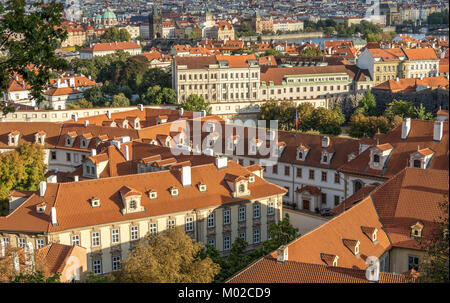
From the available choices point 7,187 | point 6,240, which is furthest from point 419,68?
point 6,240

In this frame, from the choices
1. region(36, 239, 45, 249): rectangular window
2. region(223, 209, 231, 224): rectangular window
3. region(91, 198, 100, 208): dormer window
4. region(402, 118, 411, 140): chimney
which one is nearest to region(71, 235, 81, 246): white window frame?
region(36, 239, 45, 249): rectangular window

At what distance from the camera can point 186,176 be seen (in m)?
30.8

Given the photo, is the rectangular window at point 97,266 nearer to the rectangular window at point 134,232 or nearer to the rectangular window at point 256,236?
the rectangular window at point 134,232

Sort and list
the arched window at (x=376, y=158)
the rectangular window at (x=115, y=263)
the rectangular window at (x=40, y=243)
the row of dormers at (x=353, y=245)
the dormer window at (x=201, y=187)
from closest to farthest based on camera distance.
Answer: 1. the row of dormers at (x=353, y=245)
2. the rectangular window at (x=40, y=243)
3. the rectangular window at (x=115, y=263)
4. the dormer window at (x=201, y=187)
5. the arched window at (x=376, y=158)

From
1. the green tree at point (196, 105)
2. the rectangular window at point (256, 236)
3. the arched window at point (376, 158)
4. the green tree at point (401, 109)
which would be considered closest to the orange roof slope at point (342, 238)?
the rectangular window at point (256, 236)

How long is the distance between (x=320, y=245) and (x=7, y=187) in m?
19.2

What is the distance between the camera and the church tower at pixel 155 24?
509ft

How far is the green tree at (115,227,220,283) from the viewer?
1770 cm

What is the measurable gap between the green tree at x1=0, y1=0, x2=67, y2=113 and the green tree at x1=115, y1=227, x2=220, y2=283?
703 centimetres

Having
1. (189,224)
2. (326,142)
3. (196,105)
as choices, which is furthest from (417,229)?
(196,105)

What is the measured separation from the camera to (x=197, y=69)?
78500 mm

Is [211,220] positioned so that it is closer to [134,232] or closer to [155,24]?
[134,232]

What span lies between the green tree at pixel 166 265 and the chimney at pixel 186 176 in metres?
9.20

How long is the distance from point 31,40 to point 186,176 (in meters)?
19.4
